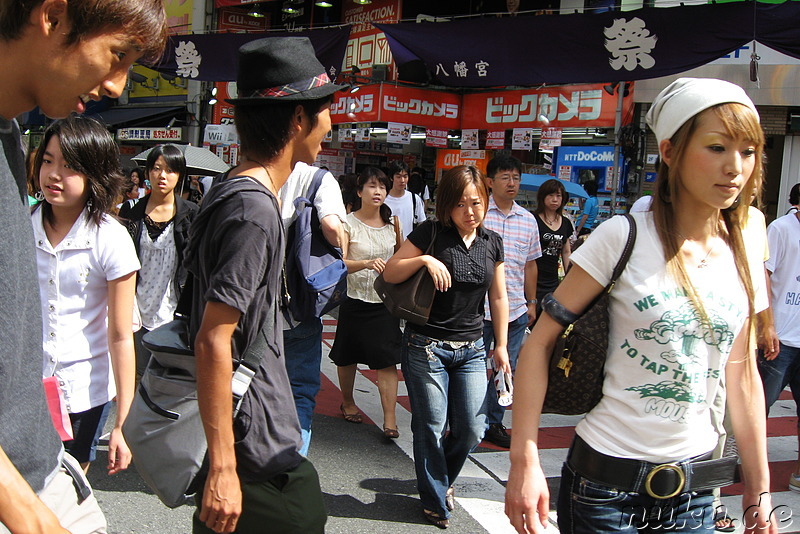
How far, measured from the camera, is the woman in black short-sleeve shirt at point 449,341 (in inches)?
159

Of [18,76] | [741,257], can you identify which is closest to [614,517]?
[741,257]

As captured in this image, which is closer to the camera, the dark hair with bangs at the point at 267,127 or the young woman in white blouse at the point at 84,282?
the dark hair with bangs at the point at 267,127

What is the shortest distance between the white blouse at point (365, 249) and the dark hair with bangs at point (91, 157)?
Result: 2737mm

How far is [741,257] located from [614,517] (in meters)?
0.88

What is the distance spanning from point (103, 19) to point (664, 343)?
1632 mm

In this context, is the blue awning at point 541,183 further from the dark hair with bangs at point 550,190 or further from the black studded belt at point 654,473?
the black studded belt at point 654,473

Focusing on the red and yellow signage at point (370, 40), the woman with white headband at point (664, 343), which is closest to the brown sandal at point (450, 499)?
the woman with white headband at point (664, 343)

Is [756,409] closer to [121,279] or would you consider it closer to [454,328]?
[454,328]

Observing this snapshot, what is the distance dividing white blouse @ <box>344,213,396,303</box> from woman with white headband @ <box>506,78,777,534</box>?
136 inches

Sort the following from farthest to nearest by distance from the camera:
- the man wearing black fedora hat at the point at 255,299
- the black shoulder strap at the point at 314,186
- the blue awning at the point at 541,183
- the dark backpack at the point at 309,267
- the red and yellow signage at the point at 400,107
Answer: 1. the red and yellow signage at the point at 400,107
2. the blue awning at the point at 541,183
3. the black shoulder strap at the point at 314,186
4. the dark backpack at the point at 309,267
5. the man wearing black fedora hat at the point at 255,299

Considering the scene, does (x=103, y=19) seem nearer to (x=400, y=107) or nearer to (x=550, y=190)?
(x=550, y=190)

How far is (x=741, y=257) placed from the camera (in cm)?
225

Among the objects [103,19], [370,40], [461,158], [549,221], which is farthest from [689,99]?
[370,40]

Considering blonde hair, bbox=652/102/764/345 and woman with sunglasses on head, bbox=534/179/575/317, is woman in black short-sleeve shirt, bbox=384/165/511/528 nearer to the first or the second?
blonde hair, bbox=652/102/764/345
